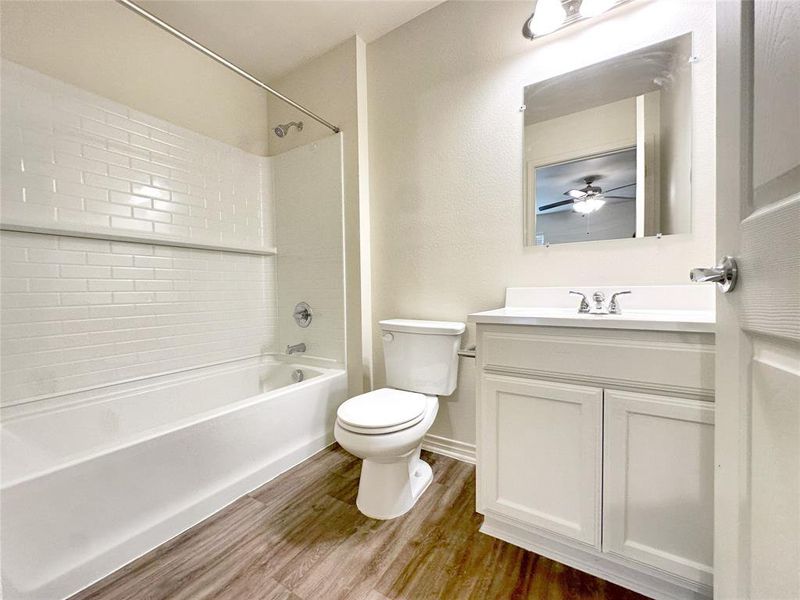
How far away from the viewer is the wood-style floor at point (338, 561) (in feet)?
3.26

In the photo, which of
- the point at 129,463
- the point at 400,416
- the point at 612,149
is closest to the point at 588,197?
the point at 612,149

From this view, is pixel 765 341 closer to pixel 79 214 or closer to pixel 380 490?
pixel 380 490

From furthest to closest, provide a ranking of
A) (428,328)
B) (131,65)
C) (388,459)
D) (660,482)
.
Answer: (131,65) < (428,328) < (388,459) < (660,482)

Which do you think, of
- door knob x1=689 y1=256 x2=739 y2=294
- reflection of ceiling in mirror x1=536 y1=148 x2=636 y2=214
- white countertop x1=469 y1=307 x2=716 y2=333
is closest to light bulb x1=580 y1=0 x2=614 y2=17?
reflection of ceiling in mirror x1=536 y1=148 x2=636 y2=214

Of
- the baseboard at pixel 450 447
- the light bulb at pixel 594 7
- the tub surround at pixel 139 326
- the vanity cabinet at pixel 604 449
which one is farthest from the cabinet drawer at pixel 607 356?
the light bulb at pixel 594 7

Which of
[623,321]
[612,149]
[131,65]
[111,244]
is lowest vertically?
[623,321]

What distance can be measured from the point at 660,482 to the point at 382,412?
0.90 m

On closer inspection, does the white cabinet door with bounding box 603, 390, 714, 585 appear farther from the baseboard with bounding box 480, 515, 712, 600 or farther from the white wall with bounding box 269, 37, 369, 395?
the white wall with bounding box 269, 37, 369, 395

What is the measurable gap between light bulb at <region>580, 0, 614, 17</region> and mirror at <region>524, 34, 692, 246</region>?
7.2 inches

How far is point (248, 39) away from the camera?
6.36ft

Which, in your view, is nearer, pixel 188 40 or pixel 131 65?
pixel 188 40

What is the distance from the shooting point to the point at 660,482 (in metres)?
0.89

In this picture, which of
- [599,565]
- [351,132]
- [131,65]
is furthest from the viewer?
[351,132]

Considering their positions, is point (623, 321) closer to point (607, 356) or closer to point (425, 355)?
point (607, 356)
